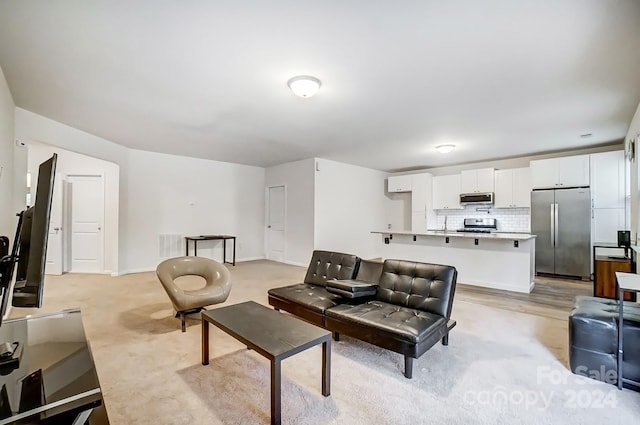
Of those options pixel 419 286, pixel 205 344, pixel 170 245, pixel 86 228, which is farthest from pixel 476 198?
pixel 86 228

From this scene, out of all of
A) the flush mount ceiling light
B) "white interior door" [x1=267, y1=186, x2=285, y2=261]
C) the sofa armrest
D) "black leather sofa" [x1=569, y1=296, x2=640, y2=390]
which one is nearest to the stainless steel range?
"white interior door" [x1=267, y1=186, x2=285, y2=261]

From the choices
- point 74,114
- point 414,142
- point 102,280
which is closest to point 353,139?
point 414,142

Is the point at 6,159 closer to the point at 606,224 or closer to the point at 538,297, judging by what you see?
the point at 538,297

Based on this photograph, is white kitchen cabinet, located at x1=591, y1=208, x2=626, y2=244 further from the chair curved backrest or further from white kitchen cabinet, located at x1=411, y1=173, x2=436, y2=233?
the chair curved backrest

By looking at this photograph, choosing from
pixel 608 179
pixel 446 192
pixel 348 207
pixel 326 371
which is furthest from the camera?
pixel 348 207

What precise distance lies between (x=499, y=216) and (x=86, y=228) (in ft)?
28.8

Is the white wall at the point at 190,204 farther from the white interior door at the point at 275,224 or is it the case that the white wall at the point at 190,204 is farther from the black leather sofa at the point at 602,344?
the black leather sofa at the point at 602,344

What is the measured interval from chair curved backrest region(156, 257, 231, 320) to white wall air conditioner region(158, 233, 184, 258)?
3.16 metres

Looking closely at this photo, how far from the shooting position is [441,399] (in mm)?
1970

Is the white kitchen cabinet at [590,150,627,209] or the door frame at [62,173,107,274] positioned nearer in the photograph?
the white kitchen cabinet at [590,150,627,209]

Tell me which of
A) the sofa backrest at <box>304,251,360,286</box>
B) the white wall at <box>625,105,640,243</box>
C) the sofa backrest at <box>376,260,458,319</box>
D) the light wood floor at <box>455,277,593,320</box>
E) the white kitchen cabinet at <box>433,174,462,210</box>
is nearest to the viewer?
the sofa backrest at <box>376,260,458,319</box>

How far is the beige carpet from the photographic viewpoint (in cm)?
183

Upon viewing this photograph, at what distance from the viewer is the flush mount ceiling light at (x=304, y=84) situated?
9.41ft

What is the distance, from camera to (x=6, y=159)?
3.16m
